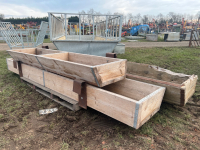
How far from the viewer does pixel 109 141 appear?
197 centimetres

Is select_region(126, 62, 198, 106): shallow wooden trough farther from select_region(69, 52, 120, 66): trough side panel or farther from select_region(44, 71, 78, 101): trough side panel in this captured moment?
select_region(44, 71, 78, 101): trough side panel

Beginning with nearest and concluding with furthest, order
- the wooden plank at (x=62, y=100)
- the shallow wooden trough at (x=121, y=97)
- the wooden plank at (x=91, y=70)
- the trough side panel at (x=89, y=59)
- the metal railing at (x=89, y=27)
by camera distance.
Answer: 1. the shallow wooden trough at (x=121, y=97)
2. the wooden plank at (x=91, y=70)
3. the wooden plank at (x=62, y=100)
4. the trough side panel at (x=89, y=59)
5. the metal railing at (x=89, y=27)

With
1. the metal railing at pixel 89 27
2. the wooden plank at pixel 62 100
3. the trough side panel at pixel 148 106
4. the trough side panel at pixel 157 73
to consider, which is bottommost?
the wooden plank at pixel 62 100

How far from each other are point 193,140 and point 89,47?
177 inches

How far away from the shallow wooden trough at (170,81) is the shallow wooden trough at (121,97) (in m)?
0.26

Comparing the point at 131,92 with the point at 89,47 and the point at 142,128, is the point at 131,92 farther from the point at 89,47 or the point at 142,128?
the point at 89,47

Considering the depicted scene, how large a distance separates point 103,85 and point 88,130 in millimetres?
720

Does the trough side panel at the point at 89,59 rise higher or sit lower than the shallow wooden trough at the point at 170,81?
higher

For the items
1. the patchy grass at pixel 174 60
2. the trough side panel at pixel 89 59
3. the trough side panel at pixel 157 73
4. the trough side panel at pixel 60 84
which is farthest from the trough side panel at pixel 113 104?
the patchy grass at pixel 174 60

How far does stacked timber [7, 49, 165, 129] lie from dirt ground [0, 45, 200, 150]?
262 mm

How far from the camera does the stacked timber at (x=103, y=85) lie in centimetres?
192

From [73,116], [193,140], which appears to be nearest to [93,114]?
[73,116]

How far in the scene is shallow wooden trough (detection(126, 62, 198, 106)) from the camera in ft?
8.07

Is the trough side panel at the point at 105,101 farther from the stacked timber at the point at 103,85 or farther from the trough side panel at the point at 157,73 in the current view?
the trough side panel at the point at 157,73
